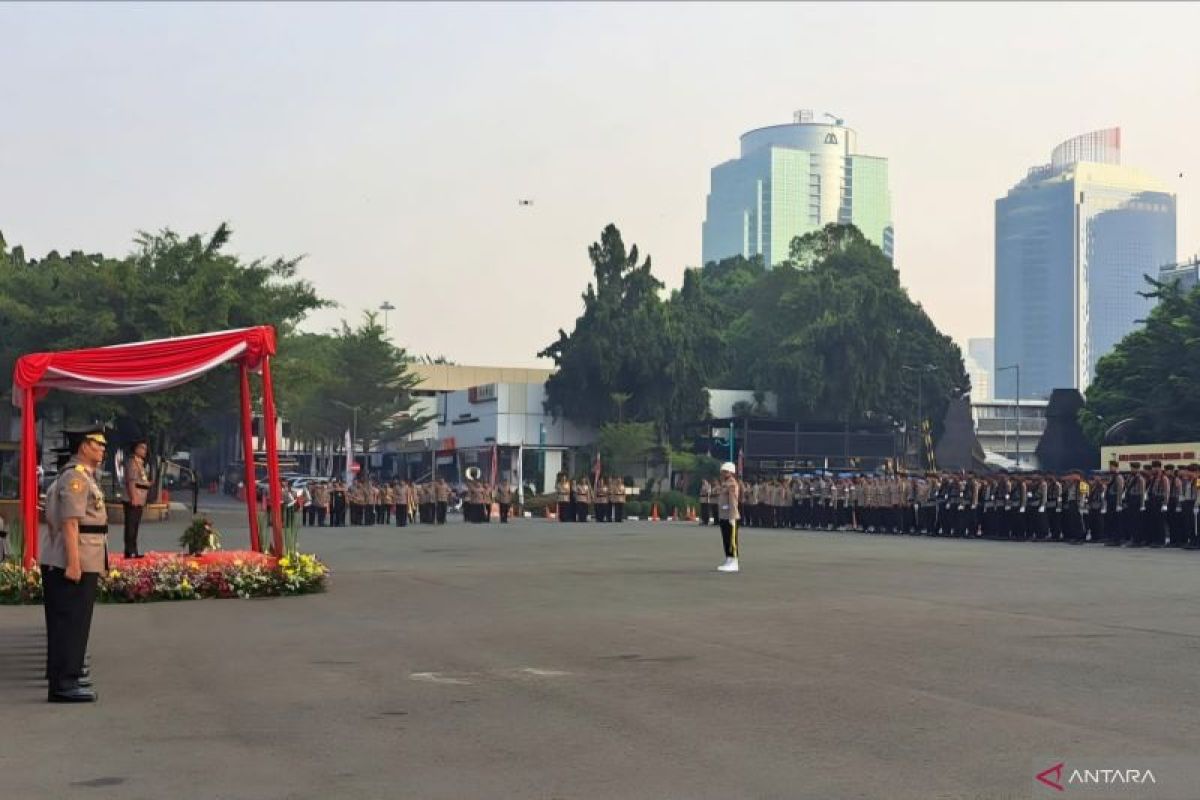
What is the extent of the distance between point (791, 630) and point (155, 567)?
874 cm

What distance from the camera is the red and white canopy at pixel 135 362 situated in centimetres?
1758

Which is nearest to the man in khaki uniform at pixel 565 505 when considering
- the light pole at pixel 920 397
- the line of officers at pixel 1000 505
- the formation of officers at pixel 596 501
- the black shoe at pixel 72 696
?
the formation of officers at pixel 596 501

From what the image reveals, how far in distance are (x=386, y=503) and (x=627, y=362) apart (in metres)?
32.8

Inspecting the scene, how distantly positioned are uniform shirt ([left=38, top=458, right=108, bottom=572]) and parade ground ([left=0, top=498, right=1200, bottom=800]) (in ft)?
3.25

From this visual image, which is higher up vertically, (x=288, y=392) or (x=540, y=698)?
(x=288, y=392)

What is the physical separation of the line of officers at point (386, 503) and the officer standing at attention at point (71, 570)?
38326 mm

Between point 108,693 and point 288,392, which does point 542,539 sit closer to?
point 288,392

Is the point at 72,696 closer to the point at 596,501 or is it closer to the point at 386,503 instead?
the point at 386,503

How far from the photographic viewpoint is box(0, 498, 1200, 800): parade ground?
7258mm

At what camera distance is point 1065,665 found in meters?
11.1

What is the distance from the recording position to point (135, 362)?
58.5ft

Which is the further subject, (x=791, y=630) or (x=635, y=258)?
(x=635, y=258)

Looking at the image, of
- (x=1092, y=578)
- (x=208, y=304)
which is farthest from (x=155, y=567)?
(x=208, y=304)

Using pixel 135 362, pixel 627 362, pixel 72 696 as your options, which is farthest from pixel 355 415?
pixel 72 696
